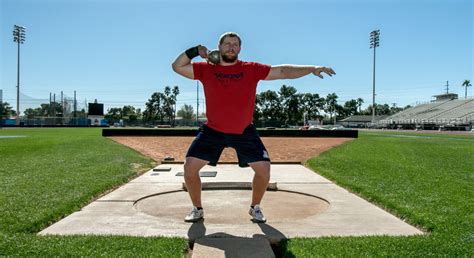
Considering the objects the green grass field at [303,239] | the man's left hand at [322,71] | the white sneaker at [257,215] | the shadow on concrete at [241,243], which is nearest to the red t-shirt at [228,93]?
the man's left hand at [322,71]

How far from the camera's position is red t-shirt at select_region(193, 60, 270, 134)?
4062mm

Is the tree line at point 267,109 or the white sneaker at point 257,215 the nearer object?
the white sneaker at point 257,215

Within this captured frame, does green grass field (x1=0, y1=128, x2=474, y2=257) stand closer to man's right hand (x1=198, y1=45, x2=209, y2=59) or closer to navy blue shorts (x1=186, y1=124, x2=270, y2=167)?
navy blue shorts (x1=186, y1=124, x2=270, y2=167)

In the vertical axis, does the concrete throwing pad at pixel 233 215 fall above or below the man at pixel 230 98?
below

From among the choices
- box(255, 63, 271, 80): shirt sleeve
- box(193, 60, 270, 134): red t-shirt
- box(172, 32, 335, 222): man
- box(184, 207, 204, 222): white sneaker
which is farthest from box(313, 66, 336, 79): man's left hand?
box(184, 207, 204, 222): white sneaker

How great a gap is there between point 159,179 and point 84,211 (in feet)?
9.89

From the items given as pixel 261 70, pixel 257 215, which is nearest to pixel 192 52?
pixel 261 70

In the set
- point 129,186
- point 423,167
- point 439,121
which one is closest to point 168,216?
point 129,186

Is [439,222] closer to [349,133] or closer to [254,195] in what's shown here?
[254,195]

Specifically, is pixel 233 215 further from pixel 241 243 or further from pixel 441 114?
pixel 441 114

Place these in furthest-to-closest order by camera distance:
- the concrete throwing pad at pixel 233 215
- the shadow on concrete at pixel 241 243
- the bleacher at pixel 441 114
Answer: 1. the bleacher at pixel 441 114
2. the concrete throwing pad at pixel 233 215
3. the shadow on concrete at pixel 241 243

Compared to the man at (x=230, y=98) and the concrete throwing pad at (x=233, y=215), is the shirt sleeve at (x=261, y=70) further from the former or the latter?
the concrete throwing pad at (x=233, y=215)

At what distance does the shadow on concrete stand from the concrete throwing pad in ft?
0.07

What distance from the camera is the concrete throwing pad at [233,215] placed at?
3982 mm
